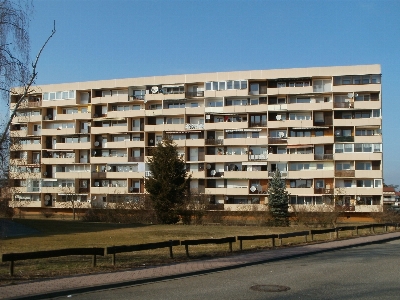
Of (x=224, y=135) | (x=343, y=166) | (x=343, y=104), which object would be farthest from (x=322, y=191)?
(x=224, y=135)

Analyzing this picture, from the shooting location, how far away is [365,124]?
216ft

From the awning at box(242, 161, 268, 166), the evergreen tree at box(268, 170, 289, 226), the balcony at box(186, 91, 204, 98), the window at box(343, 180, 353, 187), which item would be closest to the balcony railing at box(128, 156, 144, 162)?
the balcony at box(186, 91, 204, 98)

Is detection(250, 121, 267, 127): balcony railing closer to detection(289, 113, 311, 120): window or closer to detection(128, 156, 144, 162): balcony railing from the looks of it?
detection(289, 113, 311, 120): window

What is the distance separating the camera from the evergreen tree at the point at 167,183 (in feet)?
177

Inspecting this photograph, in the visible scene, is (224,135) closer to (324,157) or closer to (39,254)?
(324,157)

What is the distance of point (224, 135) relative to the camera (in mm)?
71125

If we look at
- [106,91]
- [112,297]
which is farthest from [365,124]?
[112,297]

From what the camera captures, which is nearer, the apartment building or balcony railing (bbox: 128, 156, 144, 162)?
the apartment building

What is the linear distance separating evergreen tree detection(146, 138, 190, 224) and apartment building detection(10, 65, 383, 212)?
6.27 m

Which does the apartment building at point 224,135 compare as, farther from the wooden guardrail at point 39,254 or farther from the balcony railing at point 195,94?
the wooden guardrail at point 39,254

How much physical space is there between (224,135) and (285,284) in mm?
59049

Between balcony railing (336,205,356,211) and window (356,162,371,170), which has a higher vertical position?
window (356,162,371,170)

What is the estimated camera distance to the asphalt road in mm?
10734

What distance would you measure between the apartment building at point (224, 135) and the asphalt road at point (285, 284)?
4552 centimetres
